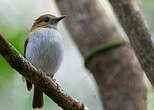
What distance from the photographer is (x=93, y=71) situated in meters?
4.70

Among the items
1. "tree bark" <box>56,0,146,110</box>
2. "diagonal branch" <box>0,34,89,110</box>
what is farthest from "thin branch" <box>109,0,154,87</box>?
"tree bark" <box>56,0,146,110</box>

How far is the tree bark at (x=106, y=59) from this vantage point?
436 cm

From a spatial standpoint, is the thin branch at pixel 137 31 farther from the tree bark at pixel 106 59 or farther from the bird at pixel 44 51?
the tree bark at pixel 106 59

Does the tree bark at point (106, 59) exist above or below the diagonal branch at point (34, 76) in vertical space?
below

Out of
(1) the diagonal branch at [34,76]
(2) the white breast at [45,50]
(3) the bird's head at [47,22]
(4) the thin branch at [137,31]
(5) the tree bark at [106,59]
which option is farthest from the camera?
(3) the bird's head at [47,22]

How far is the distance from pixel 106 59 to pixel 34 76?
195cm

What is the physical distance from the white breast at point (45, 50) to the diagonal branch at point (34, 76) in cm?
91

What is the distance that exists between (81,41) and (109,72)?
1.70 feet

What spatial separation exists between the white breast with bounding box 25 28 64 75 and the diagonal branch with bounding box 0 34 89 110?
91 centimetres

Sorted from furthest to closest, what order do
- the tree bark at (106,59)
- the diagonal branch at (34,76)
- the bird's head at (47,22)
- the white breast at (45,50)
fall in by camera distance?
1. the bird's head at (47,22)
2. the tree bark at (106,59)
3. the white breast at (45,50)
4. the diagonal branch at (34,76)

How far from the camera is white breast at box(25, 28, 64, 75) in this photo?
3.82 meters

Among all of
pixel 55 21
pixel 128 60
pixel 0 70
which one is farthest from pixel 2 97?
pixel 128 60

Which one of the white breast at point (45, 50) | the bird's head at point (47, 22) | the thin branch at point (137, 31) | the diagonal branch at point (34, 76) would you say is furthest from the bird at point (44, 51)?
the diagonal branch at point (34, 76)

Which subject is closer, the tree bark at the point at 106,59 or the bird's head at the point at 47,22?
the tree bark at the point at 106,59
